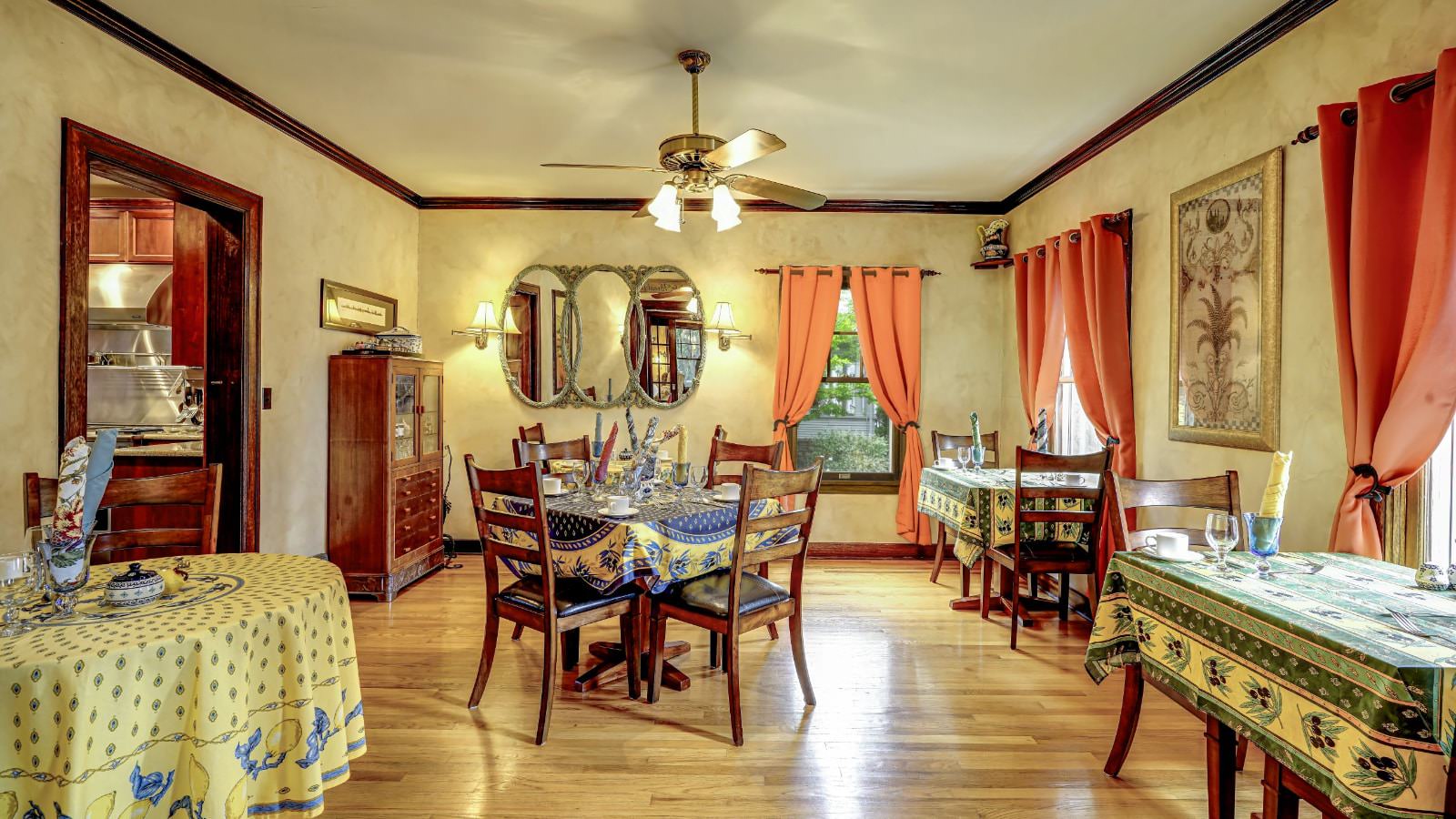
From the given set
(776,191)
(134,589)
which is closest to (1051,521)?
(776,191)

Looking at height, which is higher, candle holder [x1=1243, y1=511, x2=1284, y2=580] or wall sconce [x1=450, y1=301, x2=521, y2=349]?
wall sconce [x1=450, y1=301, x2=521, y2=349]

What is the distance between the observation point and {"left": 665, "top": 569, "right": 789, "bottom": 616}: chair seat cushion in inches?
106

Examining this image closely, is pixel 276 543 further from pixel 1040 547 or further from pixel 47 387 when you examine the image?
pixel 1040 547

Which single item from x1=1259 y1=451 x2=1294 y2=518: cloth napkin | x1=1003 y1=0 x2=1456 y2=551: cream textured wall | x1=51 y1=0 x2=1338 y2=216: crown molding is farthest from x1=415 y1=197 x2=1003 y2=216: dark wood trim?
x1=1259 y1=451 x2=1294 y2=518: cloth napkin

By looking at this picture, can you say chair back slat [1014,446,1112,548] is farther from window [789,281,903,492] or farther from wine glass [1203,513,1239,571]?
window [789,281,903,492]

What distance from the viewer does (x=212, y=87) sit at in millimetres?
3438

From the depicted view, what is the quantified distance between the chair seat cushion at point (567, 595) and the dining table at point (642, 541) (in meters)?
0.06

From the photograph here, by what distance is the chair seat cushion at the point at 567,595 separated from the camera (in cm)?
267

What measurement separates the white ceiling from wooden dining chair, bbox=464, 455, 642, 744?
5.89ft

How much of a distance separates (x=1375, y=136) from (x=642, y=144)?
337 centimetres

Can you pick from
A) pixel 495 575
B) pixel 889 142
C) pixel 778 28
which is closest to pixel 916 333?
pixel 889 142

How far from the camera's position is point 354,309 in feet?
15.4

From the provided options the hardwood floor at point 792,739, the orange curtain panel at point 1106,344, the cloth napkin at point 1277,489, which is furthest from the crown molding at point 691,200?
the hardwood floor at point 792,739

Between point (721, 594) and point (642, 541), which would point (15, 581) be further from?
point (721, 594)
